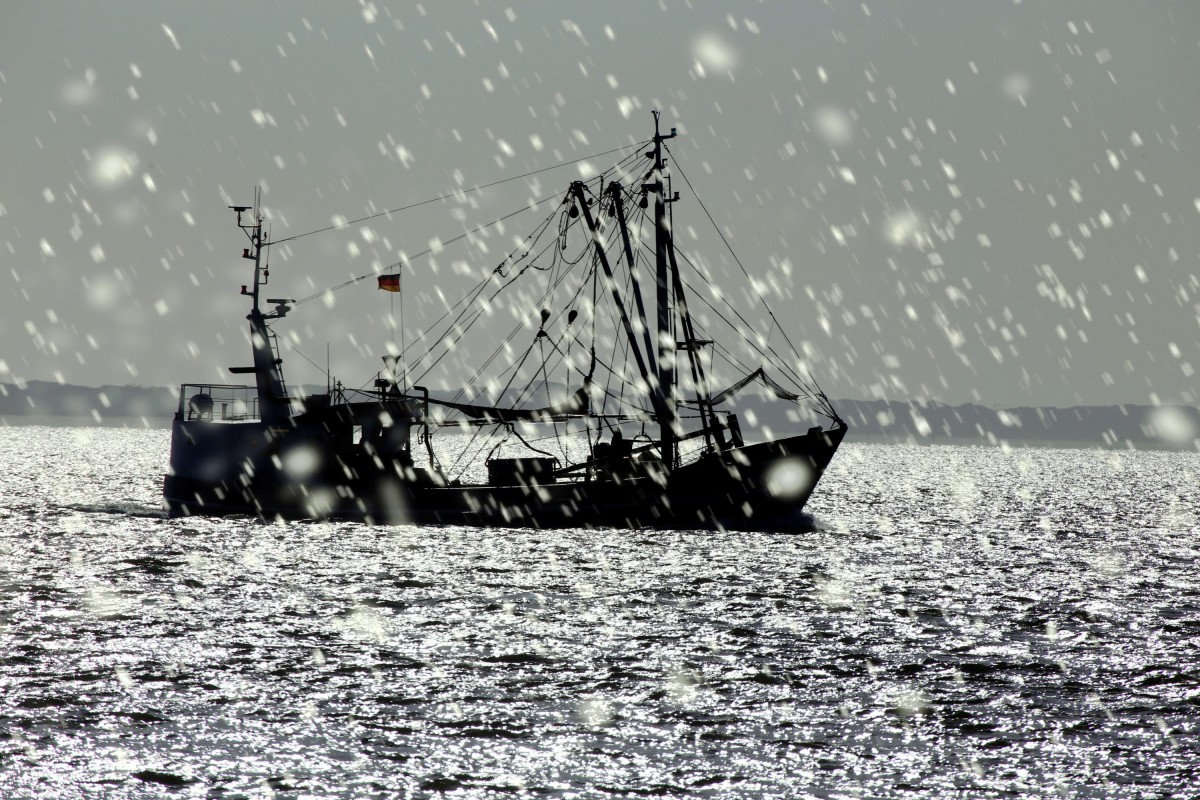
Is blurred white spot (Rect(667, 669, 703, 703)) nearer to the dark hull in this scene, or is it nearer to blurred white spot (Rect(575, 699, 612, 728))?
blurred white spot (Rect(575, 699, 612, 728))

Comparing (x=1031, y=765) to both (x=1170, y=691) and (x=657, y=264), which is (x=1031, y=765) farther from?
(x=657, y=264)

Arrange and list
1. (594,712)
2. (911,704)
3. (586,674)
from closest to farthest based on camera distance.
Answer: (594,712) → (911,704) → (586,674)

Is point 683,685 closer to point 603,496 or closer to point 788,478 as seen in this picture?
point 603,496

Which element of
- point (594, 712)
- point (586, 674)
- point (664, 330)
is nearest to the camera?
point (594, 712)

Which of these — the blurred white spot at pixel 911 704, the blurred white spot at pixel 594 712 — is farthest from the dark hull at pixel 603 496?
the blurred white spot at pixel 594 712

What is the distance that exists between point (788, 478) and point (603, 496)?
8984 mm

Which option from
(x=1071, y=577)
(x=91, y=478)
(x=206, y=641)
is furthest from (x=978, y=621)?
(x=91, y=478)

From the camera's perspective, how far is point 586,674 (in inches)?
771

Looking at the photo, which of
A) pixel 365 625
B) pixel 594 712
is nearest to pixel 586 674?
pixel 594 712

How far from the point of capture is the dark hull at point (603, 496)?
4953cm

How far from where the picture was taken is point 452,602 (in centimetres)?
2847

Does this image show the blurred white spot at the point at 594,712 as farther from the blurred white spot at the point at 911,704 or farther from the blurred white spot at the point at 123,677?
the blurred white spot at the point at 123,677

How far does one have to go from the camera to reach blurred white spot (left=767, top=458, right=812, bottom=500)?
49719 millimetres

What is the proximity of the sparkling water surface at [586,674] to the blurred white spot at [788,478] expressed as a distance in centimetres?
780
